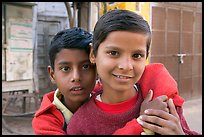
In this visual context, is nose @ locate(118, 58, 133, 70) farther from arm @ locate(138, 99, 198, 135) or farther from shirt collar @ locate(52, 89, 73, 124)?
shirt collar @ locate(52, 89, 73, 124)

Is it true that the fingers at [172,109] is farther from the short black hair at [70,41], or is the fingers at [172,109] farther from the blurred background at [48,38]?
the blurred background at [48,38]

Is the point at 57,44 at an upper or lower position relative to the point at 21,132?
upper

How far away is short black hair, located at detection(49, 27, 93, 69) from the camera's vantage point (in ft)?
4.09

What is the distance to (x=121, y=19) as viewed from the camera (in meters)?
1.05

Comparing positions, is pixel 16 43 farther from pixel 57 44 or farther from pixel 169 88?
pixel 169 88

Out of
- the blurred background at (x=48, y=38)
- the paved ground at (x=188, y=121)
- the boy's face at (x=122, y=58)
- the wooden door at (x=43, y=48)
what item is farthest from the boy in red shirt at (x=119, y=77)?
the wooden door at (x=43, y=48)

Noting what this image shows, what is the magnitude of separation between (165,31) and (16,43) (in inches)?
122

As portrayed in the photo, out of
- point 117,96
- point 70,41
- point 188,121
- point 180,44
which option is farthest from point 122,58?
point 180,44

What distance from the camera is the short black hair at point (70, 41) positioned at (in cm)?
125

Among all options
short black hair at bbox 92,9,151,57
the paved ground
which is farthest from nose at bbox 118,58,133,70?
the paved ground

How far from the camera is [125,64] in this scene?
1.00 metres

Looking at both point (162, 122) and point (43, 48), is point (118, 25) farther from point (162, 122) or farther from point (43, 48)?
point (43, 48)

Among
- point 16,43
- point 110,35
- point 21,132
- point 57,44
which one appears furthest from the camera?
point 16,43

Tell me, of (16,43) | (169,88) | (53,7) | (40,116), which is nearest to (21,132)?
(16,43)
